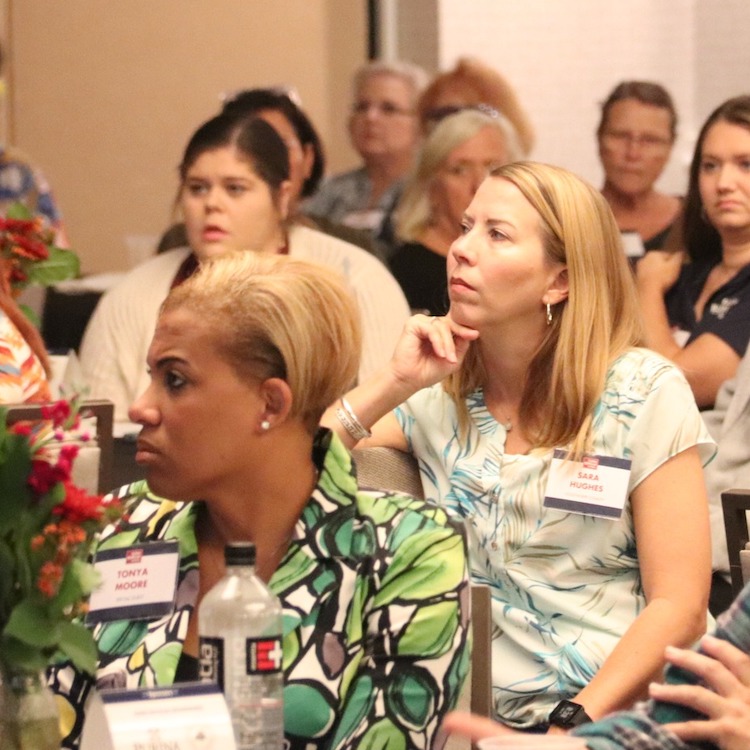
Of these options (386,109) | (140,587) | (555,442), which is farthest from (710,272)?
(140,587)

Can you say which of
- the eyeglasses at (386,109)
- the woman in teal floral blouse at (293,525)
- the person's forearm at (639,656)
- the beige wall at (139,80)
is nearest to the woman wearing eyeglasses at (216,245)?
the person's forearm at (639,656)

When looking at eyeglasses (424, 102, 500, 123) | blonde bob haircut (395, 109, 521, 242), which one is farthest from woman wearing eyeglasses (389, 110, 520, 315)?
eyeglasses (424, 102, 500, 123)

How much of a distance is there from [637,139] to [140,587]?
3990mm

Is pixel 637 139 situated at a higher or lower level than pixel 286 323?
higher

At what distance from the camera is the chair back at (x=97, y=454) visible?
2336 millimetres

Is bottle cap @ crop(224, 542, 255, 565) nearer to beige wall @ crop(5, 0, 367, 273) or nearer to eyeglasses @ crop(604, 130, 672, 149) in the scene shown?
eyeglasses @ crop(604, 130, 672, 149)

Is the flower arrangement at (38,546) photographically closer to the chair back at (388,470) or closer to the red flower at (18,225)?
the chair back at (388,470)

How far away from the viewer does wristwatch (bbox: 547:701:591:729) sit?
2.21 metres

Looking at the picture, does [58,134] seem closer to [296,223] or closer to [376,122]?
[376,122]

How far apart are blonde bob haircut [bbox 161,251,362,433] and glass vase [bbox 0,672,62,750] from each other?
0.55 m

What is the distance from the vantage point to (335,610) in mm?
1698

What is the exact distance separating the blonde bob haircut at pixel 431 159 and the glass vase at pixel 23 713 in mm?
3949

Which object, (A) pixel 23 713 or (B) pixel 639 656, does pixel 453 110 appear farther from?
(A) pixel 23 713

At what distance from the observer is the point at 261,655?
1448mm
